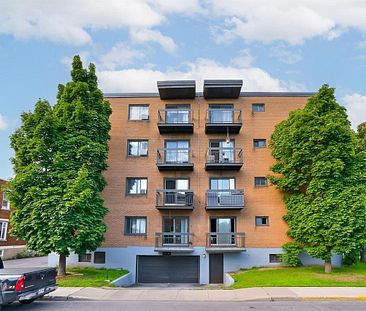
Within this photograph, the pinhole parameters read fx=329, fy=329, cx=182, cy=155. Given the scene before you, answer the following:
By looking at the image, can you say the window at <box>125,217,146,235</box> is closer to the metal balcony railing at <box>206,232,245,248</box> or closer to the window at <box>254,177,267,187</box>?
the metal balcony railing at <box>206,232,245,248</box>

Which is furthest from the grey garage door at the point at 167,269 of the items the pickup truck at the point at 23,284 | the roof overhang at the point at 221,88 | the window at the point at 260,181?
the roof overhang at the point at 221,88

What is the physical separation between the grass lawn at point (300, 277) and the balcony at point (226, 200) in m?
3.90

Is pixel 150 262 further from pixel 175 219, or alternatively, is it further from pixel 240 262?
pixel 240 262

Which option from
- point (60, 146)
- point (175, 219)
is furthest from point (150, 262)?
point (60, 146)

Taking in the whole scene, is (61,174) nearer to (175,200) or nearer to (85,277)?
(85,277)

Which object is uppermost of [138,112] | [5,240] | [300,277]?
[138,112]

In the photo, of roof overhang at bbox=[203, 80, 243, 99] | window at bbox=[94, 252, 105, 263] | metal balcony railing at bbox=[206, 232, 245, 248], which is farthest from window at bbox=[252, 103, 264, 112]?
window at bbox=[94, 252, 105, 263]

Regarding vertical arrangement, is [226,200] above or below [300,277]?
above

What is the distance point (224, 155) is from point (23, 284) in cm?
1451

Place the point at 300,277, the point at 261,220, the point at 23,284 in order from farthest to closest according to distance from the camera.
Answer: the point at 261,220 → the point at 300,277 → the point at 23,284

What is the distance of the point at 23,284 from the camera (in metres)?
9.62

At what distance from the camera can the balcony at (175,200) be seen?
67.7 ft

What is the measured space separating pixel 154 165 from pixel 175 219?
3.86 meters

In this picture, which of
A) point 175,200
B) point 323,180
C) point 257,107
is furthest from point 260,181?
point 175,200
